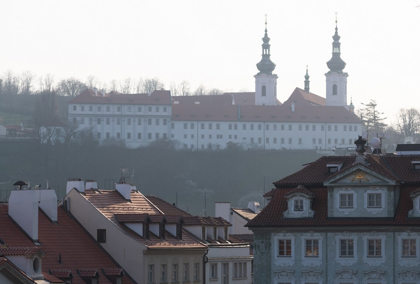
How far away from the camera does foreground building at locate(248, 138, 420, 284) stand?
1802 inches

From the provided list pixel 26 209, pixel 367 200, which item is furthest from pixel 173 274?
pixel 26 209

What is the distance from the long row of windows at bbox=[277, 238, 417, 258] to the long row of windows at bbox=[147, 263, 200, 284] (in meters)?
3.03

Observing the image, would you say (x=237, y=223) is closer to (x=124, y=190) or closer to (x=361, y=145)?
(x=124, y=190)

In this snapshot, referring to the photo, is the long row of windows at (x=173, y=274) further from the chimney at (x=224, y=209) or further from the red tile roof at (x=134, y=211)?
the chimney at (x=224, y=209)

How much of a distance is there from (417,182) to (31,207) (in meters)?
11.7

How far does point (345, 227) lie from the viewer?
4634 cm

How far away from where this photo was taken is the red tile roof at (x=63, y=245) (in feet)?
132

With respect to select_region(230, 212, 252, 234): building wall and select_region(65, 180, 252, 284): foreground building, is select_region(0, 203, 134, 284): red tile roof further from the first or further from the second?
select_region(230, 212, 252, 234): building wall

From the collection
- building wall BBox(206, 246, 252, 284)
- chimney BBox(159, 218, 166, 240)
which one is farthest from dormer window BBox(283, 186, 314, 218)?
building wall BBox(206, 246, 252, 284)

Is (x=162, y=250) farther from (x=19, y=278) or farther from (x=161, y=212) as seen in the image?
(x=19, y=278)

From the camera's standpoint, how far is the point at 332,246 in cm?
4669

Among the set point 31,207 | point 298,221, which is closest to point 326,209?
point 298,221

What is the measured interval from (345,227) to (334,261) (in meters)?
1.07

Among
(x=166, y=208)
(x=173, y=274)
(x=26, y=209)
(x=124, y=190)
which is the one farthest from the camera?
(x=166, y=208)
